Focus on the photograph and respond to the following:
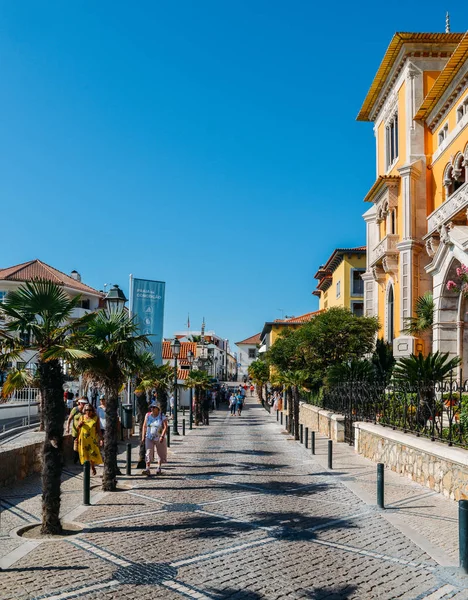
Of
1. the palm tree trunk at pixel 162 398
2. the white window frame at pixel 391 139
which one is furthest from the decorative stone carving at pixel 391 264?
the palm tree trunk at pixel 162 398

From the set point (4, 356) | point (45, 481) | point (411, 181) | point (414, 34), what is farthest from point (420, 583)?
point (414, 34)

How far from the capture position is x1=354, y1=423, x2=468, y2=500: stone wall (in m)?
10.3

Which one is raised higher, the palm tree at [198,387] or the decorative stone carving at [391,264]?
the decorative stone carving at [391,264]

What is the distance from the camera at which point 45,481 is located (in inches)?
336

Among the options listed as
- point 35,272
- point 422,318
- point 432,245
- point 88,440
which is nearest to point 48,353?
point 88,440

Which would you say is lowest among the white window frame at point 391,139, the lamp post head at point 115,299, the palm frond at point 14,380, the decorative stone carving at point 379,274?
the palm frond at point 14,380

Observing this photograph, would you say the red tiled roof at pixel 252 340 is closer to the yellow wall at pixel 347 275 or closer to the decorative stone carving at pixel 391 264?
the yellow wall at pixel 347 275

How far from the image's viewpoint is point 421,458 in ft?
40.2

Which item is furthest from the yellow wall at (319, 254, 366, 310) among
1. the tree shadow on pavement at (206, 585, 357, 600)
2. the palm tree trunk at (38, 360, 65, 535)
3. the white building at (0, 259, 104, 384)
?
the tree shadow on pavement at (206, 585, 357, 600)

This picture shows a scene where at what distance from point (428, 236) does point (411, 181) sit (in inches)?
143

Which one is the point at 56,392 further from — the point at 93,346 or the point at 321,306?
the point at 321,306

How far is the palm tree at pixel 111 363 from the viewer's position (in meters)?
12.1

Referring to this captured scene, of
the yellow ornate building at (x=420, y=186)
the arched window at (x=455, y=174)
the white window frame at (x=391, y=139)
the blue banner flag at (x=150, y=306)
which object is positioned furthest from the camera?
the white window frame at (x=391, y=139)

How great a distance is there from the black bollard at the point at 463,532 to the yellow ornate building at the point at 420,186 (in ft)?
54.4
